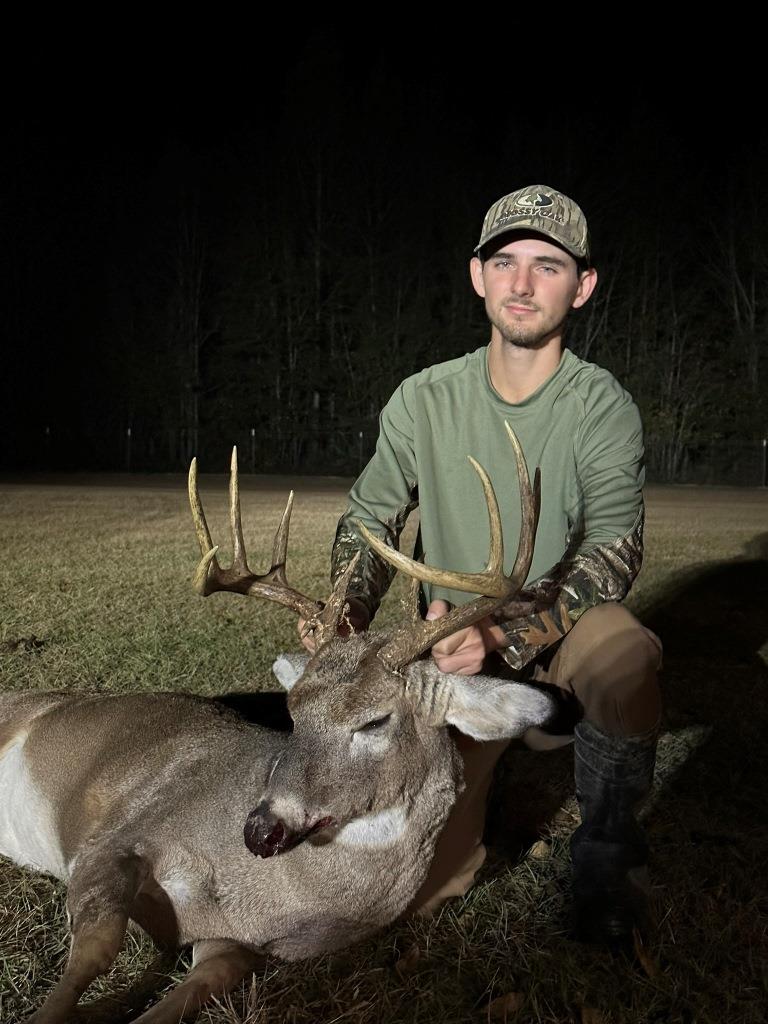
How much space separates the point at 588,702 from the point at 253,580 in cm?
110

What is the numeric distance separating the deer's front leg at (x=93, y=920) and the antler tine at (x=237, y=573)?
81 centimetres

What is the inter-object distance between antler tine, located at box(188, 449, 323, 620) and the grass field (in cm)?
98

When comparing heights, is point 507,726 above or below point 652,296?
below

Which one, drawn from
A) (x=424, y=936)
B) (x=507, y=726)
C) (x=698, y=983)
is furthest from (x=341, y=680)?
(x=698, y=983)

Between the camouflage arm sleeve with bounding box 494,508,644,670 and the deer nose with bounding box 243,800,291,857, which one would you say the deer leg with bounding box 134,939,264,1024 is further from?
the camouflage arm sleeve with bounding box 494,508,644,670

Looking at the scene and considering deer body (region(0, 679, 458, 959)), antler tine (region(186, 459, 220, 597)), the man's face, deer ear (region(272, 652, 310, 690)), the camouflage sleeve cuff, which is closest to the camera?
deer body (region(0, 679, 458, 959))

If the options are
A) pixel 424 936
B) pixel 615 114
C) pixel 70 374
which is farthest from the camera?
pixel 70 374

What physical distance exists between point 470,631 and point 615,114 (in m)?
29.4

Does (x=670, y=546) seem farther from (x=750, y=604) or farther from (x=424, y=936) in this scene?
(x=424, y=936)

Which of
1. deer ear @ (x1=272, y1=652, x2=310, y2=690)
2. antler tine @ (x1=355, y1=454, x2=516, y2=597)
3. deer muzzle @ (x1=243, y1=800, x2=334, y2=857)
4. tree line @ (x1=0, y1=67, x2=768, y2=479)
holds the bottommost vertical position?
deer muzzle @ (x1=243, y1=800, x2=334, y2=857)

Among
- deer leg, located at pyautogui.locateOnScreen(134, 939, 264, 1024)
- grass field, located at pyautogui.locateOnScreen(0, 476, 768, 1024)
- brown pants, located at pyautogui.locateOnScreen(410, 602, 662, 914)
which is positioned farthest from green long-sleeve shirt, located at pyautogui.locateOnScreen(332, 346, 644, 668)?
deer leg, located at pyautogui.locateOnScreen(134, 939, 264, 1024)

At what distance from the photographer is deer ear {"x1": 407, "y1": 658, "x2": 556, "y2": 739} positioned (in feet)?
8.24

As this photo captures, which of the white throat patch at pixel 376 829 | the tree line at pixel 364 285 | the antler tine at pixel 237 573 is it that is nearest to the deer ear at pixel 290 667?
the antler tine at pixel 237 573

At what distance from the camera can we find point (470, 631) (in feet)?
8.63
